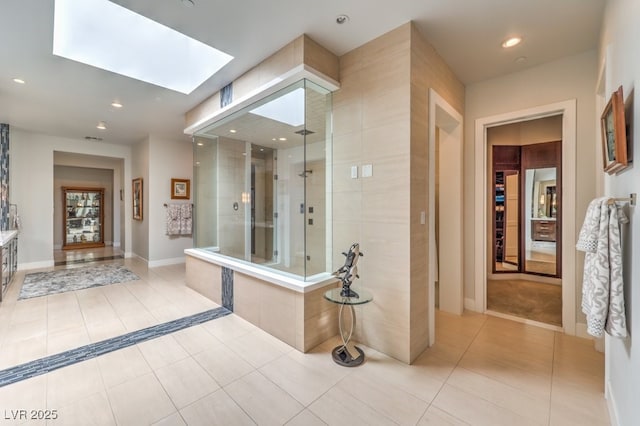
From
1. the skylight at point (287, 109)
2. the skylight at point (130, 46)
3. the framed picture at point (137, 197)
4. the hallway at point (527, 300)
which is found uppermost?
the skylight at point (130, 46)

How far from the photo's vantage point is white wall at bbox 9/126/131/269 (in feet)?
17.4

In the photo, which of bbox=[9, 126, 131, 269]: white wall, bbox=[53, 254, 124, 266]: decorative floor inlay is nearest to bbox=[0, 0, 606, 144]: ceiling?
bbox=[9, 126, 131, 269]: white wall

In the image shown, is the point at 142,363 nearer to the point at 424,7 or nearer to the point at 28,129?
the point at 424,7

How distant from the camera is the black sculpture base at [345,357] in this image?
217cm

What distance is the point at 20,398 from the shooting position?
1.78 meters

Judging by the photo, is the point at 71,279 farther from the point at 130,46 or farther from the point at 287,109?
the point at 287,109

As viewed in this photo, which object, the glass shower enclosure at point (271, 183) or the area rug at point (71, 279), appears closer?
the glass shower enclosure at point (271, 183)

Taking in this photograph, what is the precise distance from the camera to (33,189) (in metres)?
5.46

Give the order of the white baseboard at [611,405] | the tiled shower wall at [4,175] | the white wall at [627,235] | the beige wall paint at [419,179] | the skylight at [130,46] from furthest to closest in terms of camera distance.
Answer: the tiled shower wall at [4,175] → the skylight at [130,46] → the beige wall paint at [419,179] → the white baseboard at [611,405] → the white wall at [627,235]

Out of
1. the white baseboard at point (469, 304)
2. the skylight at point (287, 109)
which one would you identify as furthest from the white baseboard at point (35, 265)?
the white baseboard at point (469, 304)

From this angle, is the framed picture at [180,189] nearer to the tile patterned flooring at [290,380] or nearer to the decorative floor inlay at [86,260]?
the decorative floor inlay at [86,260]

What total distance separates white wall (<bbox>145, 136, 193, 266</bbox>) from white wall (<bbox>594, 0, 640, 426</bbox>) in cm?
684

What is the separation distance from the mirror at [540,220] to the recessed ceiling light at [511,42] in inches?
137

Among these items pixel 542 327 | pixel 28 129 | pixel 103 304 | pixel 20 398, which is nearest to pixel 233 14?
pixel 20 398
